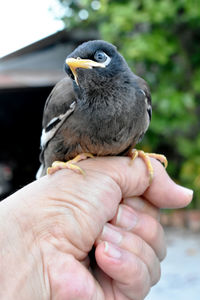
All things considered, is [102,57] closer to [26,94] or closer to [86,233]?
[86,233]

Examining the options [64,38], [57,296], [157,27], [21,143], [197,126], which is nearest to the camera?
[57,296]

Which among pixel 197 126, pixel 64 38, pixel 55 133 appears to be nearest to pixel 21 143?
pixel 64 38

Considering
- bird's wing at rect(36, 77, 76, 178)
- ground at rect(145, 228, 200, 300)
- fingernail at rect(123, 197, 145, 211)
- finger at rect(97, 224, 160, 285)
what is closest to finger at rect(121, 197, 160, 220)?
fingernail at rect(123, 197, 145, 211)

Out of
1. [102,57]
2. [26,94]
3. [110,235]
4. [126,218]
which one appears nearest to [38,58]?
[26,94]

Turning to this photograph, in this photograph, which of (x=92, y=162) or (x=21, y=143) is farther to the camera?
(x=21, y=143)

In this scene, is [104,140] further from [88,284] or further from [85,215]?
[88,284]

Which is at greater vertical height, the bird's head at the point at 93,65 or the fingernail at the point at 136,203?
the bird's head at the point at 93,65

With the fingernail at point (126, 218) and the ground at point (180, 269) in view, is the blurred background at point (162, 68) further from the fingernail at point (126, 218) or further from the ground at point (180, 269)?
the fingernail at point (126, 218)

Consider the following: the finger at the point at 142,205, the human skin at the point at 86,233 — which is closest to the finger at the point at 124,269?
the human skin at the point at 86,233
